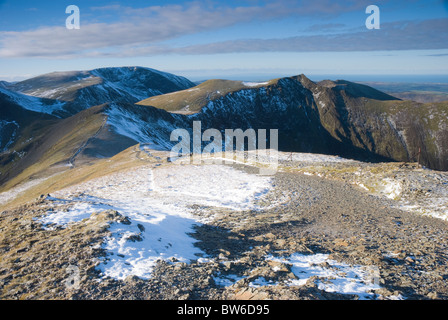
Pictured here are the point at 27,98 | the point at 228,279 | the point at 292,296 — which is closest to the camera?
the point at 292,296

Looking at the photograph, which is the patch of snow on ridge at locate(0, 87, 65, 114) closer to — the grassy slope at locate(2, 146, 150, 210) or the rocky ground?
the grassy slope at locate(2, 146, 150, 210)

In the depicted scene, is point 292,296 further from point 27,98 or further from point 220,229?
point 27,98

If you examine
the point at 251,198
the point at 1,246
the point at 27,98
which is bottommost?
the point at 251,198

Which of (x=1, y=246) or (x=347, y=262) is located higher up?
(x=1, y=246)

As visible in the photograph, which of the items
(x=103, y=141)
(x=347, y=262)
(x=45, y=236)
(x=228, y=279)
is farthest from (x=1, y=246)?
(x=103, y=141)

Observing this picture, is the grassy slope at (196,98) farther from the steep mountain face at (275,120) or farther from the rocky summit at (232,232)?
the rocky summit at (232,232)

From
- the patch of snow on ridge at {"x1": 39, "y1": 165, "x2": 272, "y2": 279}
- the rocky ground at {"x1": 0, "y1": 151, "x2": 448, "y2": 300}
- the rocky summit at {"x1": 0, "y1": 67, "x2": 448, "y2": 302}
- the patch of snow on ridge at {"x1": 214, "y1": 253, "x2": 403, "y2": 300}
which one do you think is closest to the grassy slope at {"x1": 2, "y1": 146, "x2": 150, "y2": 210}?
the rocky summit at {"x1": 0, "y1": 67, "x2": 448, "y2": 302}

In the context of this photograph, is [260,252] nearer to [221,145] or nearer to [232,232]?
[232,232]
